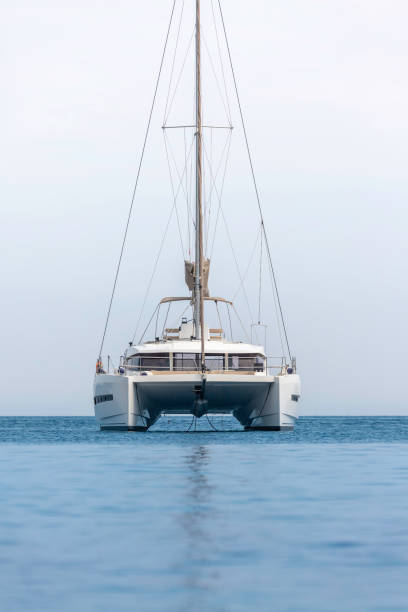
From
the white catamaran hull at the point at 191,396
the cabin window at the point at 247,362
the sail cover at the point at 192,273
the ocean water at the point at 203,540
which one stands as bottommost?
the ocean water at the point at 203,540

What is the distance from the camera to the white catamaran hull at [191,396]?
31.9 m

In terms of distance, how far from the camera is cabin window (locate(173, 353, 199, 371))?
115ft

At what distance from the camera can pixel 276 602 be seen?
621cm

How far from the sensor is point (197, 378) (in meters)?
31.5

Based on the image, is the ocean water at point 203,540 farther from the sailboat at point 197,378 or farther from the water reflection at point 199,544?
the sailboat at point 197,378

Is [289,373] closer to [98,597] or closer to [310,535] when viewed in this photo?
[310,535]

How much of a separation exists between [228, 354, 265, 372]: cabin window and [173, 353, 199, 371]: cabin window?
1.29m

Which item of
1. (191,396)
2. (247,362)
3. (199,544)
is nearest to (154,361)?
(191,396)

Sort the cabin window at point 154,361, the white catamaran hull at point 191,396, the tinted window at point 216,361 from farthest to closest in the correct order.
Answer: the tinted window at point 216,361 → the cabin window at point 154,361 → the white catamaran hull at point 191,396

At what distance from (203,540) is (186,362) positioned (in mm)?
26992

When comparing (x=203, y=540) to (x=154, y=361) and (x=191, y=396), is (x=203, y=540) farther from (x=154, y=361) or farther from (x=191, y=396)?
(x=154, y=361)

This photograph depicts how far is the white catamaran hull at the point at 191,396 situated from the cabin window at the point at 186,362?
1.30 m

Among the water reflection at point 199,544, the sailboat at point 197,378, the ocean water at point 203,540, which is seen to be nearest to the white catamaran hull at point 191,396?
the sailboat at point 197,378

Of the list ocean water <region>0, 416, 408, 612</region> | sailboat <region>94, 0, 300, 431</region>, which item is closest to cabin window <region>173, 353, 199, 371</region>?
sailboat <region>94, 0, 300, 431</region>
